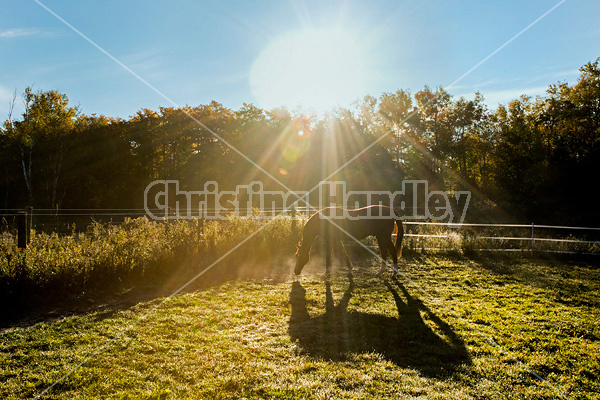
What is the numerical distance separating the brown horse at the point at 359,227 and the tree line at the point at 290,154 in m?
20.1

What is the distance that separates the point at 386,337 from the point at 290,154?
2956 centimetres

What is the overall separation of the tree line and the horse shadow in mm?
22749

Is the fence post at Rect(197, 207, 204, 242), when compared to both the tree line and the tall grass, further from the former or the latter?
the tree line

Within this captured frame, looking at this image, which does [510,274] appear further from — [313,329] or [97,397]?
[97,397]

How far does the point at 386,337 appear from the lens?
4539 millimetres

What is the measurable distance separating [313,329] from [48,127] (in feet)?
83.2

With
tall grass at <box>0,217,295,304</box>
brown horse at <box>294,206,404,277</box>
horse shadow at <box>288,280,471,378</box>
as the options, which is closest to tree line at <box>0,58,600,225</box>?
tall grass at <box>0,217,295,304</box>

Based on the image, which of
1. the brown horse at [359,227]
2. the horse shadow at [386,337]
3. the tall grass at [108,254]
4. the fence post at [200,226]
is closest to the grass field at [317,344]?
the horse shadow at [386,337]

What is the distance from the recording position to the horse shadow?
3884 millimetres

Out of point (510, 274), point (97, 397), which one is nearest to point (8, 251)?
point (97, 397)

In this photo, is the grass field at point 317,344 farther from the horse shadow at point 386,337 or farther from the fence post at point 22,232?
the fence post at point 22,232

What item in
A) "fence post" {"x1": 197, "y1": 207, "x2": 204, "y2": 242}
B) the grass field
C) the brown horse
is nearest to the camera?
the grass field

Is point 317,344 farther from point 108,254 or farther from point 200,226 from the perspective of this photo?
point 200,226

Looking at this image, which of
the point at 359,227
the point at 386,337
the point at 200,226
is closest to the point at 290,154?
the point at 200,226
